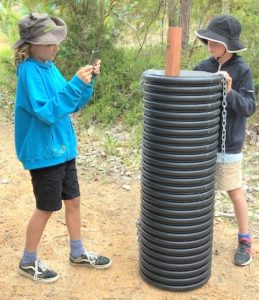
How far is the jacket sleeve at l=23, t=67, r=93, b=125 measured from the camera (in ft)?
9.00

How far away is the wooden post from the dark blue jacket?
432 mm

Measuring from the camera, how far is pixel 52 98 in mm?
2805

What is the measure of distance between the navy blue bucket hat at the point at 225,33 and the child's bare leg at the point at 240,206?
3.48 ft

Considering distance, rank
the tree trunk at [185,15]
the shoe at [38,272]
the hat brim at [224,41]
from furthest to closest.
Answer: the tree trunk at [185,15], the shoe at [38,272], the hat brim at [224,41]

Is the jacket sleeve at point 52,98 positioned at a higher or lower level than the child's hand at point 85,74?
lower

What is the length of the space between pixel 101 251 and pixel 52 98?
4.90 feet

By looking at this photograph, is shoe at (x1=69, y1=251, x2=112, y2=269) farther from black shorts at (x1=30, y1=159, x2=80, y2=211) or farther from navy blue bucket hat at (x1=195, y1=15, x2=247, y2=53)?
navy blue bucket hat at (x1=195, y1=15, x2=247, y2=53)

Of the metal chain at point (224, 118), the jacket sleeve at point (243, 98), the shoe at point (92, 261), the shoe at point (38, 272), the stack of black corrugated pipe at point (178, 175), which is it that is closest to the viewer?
the stack of black corrugated pipe at point (178, 175)

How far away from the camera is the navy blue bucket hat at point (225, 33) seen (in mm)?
3125

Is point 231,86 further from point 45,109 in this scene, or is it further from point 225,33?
point 45,109

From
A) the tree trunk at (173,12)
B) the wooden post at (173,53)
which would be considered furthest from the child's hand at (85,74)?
the tree trunk at (173,12)

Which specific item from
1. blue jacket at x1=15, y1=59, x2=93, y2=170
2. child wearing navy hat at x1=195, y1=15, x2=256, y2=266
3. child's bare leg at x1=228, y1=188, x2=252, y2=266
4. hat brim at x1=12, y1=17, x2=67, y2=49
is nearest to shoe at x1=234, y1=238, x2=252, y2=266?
child's bare leg at x1=228, y1=188, x2=252, y2=266

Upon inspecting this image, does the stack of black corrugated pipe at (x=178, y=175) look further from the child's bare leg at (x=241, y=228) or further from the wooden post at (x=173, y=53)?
the child's bare leg at (x=241, y=228)

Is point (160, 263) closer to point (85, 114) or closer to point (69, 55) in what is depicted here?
point (85, 114)
